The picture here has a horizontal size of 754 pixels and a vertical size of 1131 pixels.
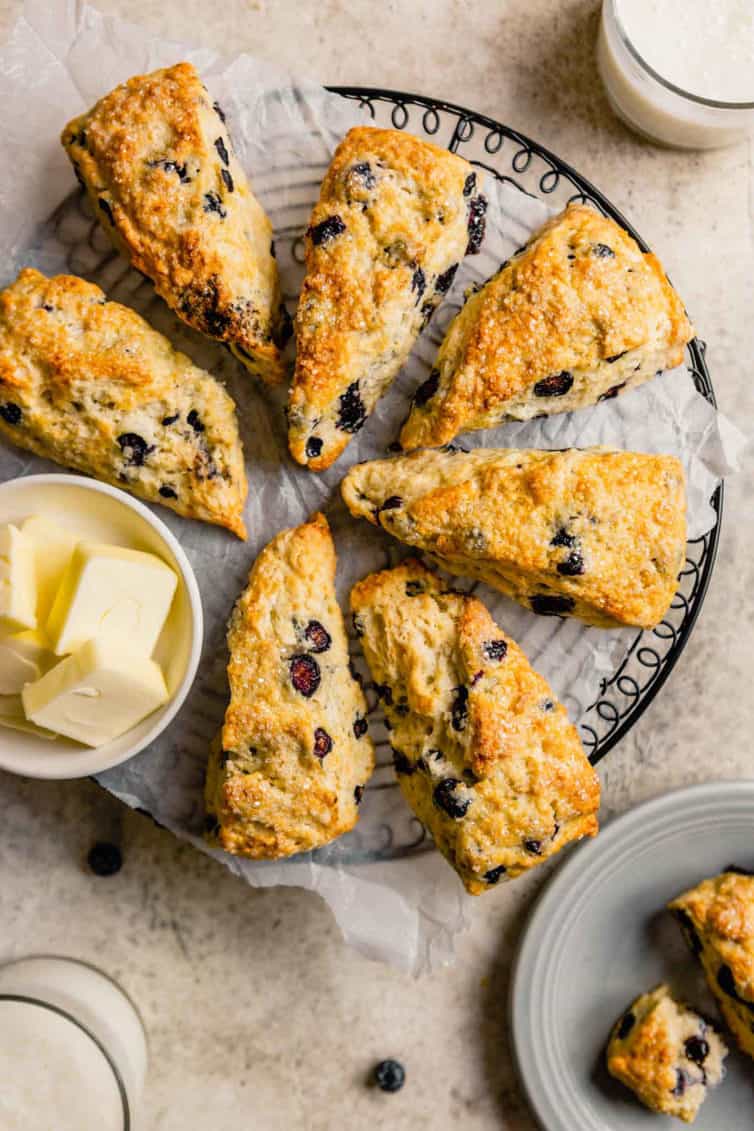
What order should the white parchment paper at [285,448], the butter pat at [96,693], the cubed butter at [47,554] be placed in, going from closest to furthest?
Result: the butter pat at [96,693], the cubed butter at [47,554], the white parchment paper at [285,448]

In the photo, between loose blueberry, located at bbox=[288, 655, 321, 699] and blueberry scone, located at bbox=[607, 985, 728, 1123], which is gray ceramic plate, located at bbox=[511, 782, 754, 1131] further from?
Answer: loose blueberry, located at bbox=[288, 655, 321, 699]

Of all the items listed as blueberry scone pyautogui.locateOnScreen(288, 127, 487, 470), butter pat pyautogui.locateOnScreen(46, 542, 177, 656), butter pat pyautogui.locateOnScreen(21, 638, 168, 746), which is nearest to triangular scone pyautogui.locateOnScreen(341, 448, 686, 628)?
blueberry scone pyautogui.locateOnScreen(288, 127, 487, 470)

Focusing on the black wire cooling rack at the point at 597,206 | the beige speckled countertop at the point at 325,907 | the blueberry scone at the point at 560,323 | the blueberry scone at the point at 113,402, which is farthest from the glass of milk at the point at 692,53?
the blueberry scone at the point at 113,402

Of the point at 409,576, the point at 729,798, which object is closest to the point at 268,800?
the point at 409,576

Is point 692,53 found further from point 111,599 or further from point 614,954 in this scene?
point 614,954

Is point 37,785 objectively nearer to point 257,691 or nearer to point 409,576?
point 257,691

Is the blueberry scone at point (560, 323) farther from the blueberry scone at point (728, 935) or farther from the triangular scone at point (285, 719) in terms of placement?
the blueberry scone at point (728, 935)

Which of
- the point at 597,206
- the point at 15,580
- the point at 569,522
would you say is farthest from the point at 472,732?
the point at 597,206
